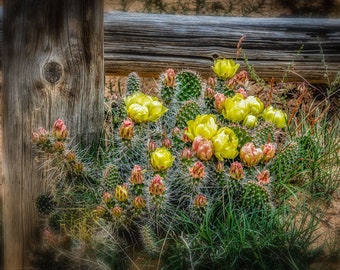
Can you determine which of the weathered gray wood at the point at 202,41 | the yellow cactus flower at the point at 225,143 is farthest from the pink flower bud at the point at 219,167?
the weathered gray wood at the point at 202,41

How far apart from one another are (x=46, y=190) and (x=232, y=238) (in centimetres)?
90

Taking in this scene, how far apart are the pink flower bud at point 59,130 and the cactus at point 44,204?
290 millimetres

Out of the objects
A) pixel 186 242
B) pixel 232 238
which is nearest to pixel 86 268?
pixel 186 242

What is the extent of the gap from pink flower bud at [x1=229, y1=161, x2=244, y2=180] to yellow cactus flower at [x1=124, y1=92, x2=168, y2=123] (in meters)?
0.42

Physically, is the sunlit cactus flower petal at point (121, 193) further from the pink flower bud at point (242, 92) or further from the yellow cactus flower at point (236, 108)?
the pink flower bud at point (242, 92)

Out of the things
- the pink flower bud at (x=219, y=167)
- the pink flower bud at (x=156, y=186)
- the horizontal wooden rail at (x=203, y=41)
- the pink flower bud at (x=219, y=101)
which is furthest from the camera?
the horizontal wooden rail at (x=203, y=41)

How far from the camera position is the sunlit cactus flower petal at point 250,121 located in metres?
3.00

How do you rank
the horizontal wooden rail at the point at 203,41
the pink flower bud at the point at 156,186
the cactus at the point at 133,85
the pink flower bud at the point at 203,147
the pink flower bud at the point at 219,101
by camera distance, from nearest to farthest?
1. the pink flower bud at the point at 156,186
2. the pink flower bud at the point at 203,147
3. the pink flower bud at the point at 219,101
4. the cactus at the point at 133,85
5. the horizontal wooden rail at the point at 203,41

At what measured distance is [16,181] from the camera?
2875 mm

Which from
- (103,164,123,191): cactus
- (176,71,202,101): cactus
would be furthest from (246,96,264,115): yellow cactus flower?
(103,164,123,191): cactus

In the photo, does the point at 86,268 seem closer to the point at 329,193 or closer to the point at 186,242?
the point at 186,242

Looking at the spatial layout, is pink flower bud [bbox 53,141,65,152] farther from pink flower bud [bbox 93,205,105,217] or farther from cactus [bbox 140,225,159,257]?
cactus [bbox 140,225,159,257]

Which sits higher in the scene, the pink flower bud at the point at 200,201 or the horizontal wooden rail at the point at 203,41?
the horizontal wooden rail at the point at 203,41

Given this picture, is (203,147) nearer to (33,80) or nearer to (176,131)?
(176,131)
